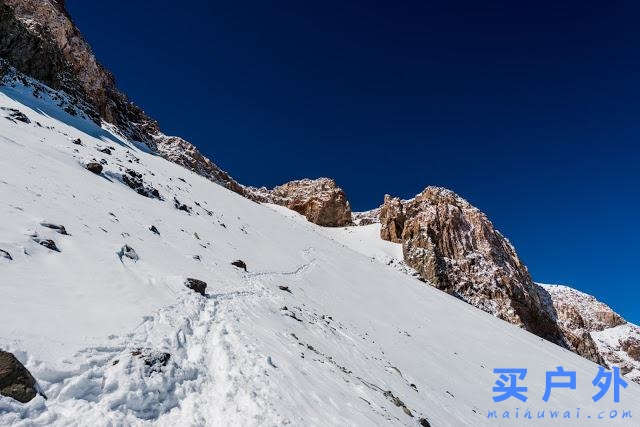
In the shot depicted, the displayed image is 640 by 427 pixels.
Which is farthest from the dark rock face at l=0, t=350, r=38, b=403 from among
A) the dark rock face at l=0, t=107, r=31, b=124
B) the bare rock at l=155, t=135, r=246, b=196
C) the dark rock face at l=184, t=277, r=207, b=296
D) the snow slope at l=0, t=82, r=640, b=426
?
the bare rock at l=155, t=135, r=246, b=196

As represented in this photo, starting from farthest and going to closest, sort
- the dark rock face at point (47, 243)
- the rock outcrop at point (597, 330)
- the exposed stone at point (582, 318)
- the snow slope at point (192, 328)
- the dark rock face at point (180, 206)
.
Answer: the rock outcrop at point (597, 330), the exposed stone at point (582, 318), the dark rock face at point (180, 206), the dark rock face at point (47, 243), the snow slope at point (192, 328)

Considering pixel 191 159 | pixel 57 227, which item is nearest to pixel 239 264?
pixel 57 227

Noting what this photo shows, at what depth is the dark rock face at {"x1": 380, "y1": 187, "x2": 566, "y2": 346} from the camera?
5997 cm

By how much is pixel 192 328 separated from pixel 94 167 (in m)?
19.4

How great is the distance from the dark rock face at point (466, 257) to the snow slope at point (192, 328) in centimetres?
2746

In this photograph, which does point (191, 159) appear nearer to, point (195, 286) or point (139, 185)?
point (139, 185)

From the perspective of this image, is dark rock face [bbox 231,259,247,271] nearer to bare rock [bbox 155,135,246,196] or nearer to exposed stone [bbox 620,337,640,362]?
bare rock [bbox 155,135,246,196]

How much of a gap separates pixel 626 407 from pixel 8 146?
132ft

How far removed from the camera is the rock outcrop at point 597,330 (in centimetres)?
6475

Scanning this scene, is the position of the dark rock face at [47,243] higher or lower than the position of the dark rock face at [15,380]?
higher

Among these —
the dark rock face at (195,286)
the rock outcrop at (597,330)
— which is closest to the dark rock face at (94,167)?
the dark rock face at (195,286)

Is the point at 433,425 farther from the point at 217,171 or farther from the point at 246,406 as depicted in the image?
the point at 217,171

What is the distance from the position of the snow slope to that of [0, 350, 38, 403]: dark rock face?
0.43 ft

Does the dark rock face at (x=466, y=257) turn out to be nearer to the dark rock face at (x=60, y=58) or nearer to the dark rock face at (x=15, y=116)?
the dark rock face at (x=60, y=58)
